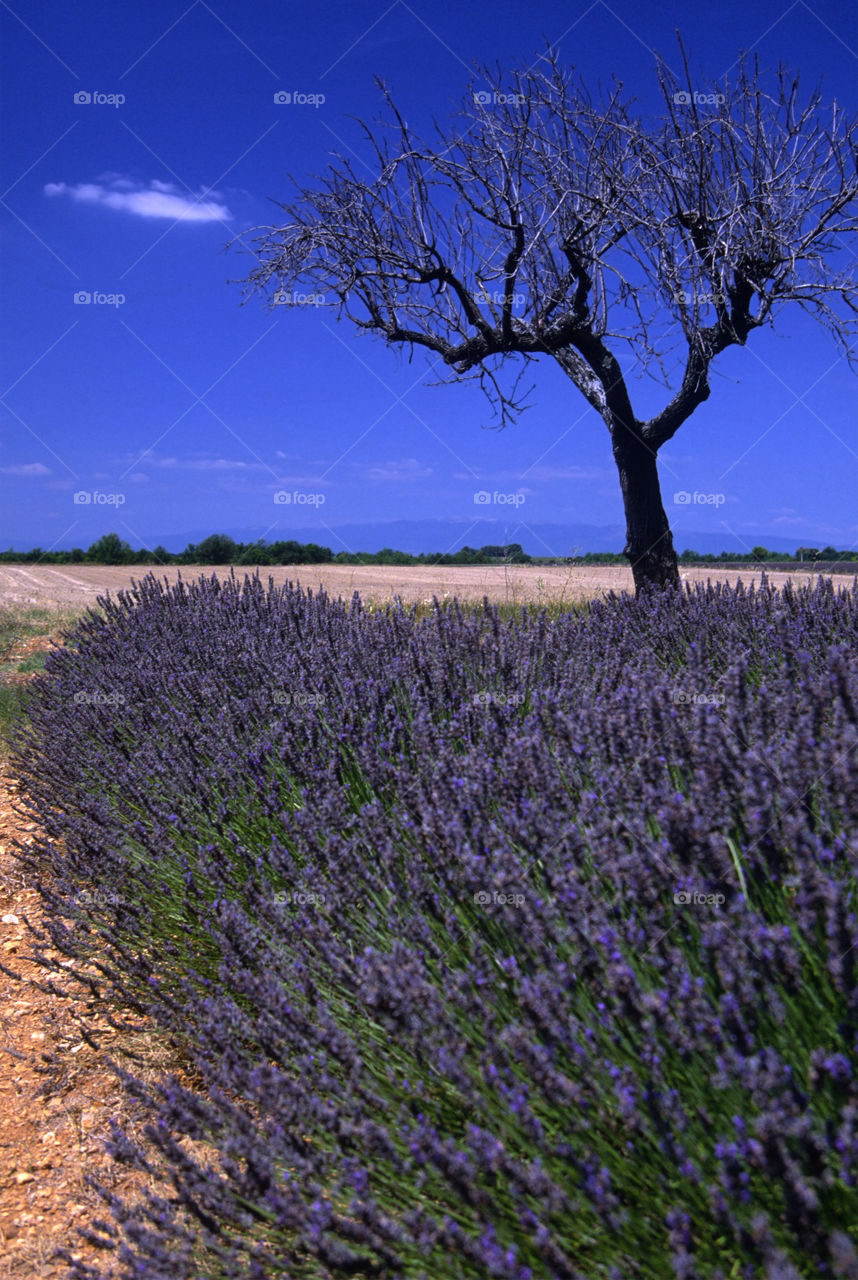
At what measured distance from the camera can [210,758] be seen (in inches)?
137

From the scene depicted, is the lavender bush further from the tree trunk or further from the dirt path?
the tree trunk

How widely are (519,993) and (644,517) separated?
24.0 ft

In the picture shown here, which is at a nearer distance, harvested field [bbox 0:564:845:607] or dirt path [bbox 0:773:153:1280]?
dirt path [bbox 0:773:153:1280]

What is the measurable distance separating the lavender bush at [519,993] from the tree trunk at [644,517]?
532 centimetres

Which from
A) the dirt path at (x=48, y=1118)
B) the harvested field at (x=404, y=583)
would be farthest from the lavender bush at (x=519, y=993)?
the harvested field at (x=404, y=583)

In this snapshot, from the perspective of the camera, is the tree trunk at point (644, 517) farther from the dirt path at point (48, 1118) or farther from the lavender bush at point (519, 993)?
the dirt path at point (48, 1118)

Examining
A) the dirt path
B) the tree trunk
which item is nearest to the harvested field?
the tree trunk

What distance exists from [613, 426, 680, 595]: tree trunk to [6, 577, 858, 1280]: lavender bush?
5.32m

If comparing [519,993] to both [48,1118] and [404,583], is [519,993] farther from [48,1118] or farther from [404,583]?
[404,583]

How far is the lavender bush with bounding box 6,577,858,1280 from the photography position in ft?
4.07

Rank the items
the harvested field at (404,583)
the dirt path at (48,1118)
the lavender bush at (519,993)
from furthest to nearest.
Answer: the harvested field at (404,583)
the dirt path at (48,1118)
the lavender bush at (519,993)

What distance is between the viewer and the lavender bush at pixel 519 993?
1239 millimetres

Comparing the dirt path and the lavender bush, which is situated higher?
the lavender bush

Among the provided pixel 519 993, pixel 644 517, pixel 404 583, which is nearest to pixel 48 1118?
pixel 519 993
